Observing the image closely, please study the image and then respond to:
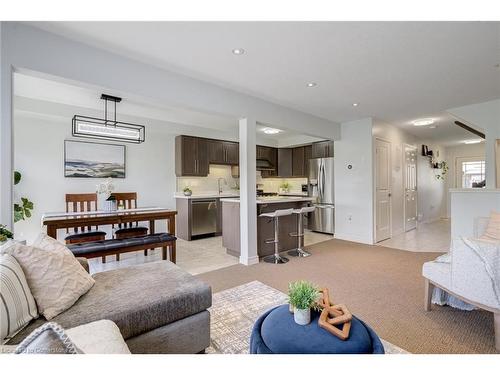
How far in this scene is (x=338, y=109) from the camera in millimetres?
4285

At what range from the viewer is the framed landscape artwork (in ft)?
14.1

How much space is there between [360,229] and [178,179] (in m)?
4.10

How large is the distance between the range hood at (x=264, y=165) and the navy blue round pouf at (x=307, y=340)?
5.63 metres

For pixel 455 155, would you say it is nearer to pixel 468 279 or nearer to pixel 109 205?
pixel 468 279

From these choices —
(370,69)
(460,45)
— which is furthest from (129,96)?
(460,45)

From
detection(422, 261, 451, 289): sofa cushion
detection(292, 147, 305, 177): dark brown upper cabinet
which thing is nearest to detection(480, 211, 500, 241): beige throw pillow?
detection(422, 261, 451, 289): sofa cushion

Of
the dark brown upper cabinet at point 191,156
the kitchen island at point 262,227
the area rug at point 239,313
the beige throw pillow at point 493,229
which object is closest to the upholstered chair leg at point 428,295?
the area rug at point 239,313

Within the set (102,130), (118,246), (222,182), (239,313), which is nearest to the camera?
(239,313)

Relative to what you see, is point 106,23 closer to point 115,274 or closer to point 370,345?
point 115,274

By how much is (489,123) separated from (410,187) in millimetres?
2428

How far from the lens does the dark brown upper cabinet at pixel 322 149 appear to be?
5785mm

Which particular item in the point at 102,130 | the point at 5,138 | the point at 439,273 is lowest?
the point at 439,273

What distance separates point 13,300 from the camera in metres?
1.09

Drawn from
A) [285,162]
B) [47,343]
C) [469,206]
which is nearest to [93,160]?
[47,343]
